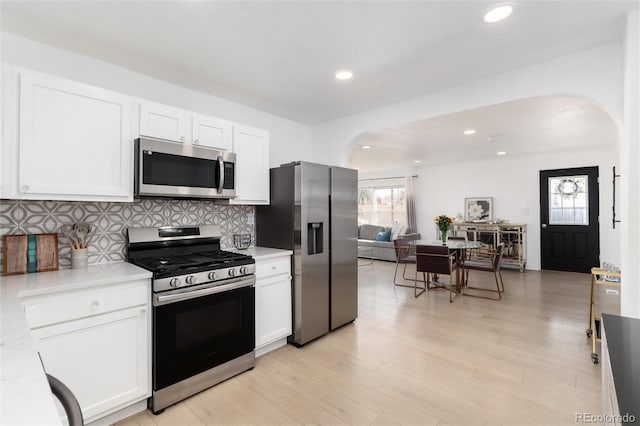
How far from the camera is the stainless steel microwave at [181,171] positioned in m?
2.20

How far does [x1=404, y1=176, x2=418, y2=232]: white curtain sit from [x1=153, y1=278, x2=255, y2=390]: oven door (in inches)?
252

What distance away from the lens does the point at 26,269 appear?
1974 mm

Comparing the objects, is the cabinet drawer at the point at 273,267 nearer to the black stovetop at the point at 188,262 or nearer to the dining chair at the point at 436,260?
the black stovetop at the point at 188,262

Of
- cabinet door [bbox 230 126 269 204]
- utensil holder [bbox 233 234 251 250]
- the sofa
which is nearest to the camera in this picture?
cabinet door [bbox 230 126 269 204]

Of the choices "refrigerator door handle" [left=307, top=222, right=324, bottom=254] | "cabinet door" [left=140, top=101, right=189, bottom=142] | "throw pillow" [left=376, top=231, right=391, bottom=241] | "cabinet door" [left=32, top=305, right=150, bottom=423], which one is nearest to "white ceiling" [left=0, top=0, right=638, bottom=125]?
"cabinet door" [left=140, top=101, right=189, bottom=142]

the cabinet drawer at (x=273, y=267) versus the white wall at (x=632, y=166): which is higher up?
the white wall at (x=632, y=166)

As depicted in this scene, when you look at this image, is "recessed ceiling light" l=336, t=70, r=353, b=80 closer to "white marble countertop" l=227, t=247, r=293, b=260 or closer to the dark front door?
"white marble countertop" l=227, t=247, r=293, b=260

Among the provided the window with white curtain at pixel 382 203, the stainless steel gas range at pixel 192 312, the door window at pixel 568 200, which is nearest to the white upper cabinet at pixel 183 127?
the stainless steel gas range at pixel 192 312

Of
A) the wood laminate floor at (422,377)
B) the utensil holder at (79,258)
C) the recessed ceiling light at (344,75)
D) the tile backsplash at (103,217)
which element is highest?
the recessed ceiling light at (344,75)

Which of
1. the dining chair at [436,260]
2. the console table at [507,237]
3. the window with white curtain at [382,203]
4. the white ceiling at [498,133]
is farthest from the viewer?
the window with white curtain at [382,203]

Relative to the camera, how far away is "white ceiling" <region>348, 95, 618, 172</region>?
355 cm

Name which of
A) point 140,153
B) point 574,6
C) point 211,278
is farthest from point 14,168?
point 574,6

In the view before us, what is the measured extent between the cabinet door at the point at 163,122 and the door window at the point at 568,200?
701cm

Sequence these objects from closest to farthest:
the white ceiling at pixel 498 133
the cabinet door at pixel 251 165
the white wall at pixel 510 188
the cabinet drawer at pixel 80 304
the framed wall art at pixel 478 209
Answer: the cabinet drawer at pixel 80 304
the cabinet door at pixel 251 165
the white ceiling at pixel 498 133
the white wall at pixel 510 188
the framed wall art at pixel 478 209
